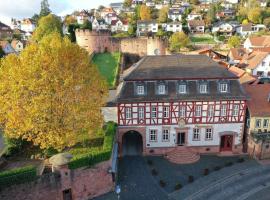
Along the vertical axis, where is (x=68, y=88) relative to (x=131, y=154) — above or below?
above

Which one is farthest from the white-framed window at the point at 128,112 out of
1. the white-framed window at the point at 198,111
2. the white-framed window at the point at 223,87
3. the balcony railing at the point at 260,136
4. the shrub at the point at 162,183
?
the balcony railing at the point at 260,136

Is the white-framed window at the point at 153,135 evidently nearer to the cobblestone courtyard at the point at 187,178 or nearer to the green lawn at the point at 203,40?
the cobblestone courtyard at the point at 187,178

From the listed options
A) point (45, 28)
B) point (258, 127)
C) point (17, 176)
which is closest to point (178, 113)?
point (258, 127)

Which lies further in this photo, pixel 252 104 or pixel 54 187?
pixel 252 104

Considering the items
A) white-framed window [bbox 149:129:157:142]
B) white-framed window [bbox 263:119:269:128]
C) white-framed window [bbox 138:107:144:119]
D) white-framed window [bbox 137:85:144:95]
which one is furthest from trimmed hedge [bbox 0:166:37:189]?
white-framed window [bbox 263:119:269:128]

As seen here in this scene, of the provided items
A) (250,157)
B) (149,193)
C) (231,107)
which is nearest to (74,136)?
(149,193)

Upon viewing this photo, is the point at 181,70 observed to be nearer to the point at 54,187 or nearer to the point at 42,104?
the point at 42,104

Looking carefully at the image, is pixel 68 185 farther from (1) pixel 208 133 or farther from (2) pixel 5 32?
(2) pixel 5 32
